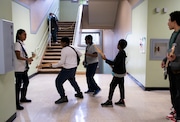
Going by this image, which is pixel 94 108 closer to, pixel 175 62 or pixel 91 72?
pixel 91 72

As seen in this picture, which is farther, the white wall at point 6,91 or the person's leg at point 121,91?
the person's leg at point 121,91

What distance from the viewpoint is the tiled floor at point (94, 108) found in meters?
3.23

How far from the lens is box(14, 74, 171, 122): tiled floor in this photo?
3.23m

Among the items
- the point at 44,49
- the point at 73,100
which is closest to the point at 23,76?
the point at 73,100

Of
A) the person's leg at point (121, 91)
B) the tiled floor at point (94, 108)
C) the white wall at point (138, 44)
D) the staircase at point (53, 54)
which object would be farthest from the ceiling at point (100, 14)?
the person's leg at point (121, 91)

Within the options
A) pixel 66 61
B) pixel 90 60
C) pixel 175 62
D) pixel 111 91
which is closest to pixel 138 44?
pixel 90 60

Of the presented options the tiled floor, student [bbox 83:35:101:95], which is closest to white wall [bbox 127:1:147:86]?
the tiled floor

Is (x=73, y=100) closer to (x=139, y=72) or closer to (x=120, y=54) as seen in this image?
(x=120, y=54)

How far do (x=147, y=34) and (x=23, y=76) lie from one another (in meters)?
3.16

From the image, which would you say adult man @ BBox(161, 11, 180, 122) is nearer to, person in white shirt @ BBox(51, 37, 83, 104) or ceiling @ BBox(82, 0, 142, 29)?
person in white shirt @ BBox(51, 37, 83, 104)

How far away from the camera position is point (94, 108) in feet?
12.2

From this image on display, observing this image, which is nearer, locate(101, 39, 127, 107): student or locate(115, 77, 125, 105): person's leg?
locate(101, 39, 127, 107): student

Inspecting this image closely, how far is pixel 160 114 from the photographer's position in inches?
135

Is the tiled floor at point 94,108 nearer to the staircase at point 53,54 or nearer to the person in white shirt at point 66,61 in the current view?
the person in white shirt at point 66,61
